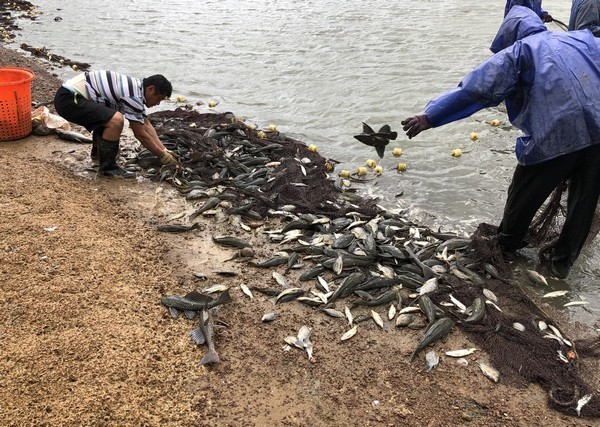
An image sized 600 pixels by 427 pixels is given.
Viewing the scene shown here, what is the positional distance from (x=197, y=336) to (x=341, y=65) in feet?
28.8

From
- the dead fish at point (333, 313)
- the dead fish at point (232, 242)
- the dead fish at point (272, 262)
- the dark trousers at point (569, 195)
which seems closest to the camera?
the dead fish at point (333, 313)

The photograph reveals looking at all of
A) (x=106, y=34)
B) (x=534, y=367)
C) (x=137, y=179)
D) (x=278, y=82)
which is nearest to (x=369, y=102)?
(x=278, y=82)

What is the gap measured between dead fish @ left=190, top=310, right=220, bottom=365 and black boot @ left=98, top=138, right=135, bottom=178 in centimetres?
300

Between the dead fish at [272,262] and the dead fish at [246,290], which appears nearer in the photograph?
the dead fish at [246,290]

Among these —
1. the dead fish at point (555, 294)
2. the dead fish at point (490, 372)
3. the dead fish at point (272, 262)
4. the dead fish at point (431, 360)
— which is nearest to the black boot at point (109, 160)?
the dead fish at point (272, 262)

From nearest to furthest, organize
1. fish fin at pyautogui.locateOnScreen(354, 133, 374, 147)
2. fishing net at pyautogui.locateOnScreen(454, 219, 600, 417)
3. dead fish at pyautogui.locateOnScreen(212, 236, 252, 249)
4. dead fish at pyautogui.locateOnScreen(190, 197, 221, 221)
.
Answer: fishing net at pyautogui.locateOnScreen(454, 219, 600, 417) → dead fish at pyautogui.locateOnScreen(212, 236, 252, 249) → fish fin at pyautogui.locateOnScreen(354, 133, 374, 147) → dead fish at pyautogui.locateOnScreen(190, 197, 221, 221)

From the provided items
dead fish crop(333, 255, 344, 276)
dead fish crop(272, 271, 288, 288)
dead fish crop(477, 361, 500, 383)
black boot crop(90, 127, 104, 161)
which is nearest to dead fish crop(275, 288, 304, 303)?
dead fish crop(272, 271, 288, 288)

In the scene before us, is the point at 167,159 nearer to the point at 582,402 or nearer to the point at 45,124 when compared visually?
the point at 45,124

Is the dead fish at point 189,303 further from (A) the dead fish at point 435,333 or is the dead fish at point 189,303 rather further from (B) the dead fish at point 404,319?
(A) the dead fish at point 435,333

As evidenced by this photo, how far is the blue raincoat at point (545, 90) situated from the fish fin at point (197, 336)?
267 cm

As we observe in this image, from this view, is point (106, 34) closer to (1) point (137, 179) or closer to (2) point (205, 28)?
(2) point (205, 28)

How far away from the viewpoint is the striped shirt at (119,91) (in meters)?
5.70

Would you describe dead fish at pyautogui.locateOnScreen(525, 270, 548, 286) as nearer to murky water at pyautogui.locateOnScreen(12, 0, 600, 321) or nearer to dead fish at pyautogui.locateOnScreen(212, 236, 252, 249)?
murky water at pyautogui.locateOnScreen(12, 0, 600, 321)

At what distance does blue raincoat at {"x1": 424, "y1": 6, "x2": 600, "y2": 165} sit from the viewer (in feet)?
A: 12.8
